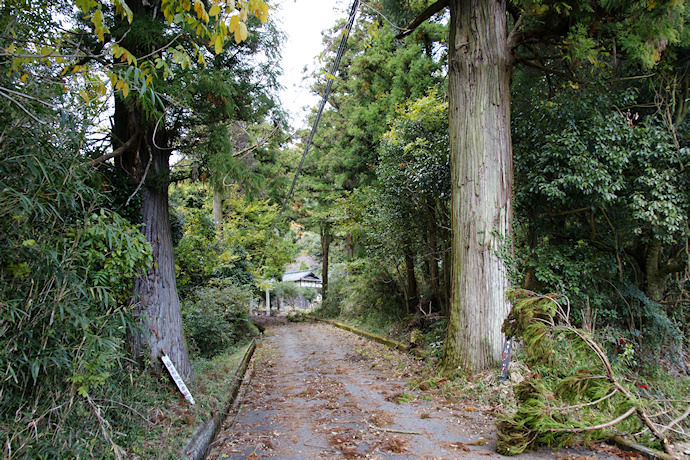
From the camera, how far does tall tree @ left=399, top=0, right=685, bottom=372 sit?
5641 mm

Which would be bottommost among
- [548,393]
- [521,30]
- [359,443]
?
[359,443]

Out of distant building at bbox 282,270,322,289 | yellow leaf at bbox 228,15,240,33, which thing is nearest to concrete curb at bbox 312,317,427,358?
yellow leaf at bbox 228,15,240,33

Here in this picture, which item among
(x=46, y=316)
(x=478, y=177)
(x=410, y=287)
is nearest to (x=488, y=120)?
(x=478, y=177)

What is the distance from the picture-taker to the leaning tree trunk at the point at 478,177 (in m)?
5.70

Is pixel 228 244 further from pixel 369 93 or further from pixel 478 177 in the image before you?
pixel 478 177

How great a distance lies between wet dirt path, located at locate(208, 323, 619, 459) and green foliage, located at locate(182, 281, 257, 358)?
183 cm

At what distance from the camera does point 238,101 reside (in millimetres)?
6465

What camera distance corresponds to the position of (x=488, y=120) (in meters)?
5.97

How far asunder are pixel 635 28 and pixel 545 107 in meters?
1.60

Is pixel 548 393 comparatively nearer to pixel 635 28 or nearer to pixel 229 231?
pixel 635 28

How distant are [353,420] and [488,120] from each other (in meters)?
4.65

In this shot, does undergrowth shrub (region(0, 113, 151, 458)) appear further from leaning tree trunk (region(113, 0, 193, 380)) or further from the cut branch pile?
→ the cut branch pile

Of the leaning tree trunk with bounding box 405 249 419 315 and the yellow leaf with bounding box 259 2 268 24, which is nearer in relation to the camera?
the yellow leaf with bounding box 259 2 268 24

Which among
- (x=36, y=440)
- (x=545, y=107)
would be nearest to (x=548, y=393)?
(x=36, y=440)
